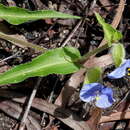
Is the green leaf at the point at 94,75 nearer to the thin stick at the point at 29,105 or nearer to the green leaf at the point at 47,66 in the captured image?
the green leaf at the point at 47,66

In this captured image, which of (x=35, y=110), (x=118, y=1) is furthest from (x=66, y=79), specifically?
(x=118, y=1)

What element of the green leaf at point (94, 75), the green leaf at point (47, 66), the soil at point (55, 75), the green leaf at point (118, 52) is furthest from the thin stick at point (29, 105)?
the green leaf at point (118, 52)

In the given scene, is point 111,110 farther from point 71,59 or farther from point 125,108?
point 71,59

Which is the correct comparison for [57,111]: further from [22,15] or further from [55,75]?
[22,15]

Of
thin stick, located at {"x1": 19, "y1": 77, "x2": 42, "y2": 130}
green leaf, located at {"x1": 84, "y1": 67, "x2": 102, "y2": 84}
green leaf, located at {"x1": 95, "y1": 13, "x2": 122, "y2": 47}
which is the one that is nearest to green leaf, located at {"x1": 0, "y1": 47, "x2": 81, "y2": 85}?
green leaf, located at {"x1": 84, "y1": 67, "x2": 102, "y2": 84}

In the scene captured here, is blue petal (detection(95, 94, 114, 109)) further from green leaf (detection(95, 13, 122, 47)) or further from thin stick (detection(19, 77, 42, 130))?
thin stick (detection(19, 77, 42, 130))

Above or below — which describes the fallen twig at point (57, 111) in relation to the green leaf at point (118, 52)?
below
